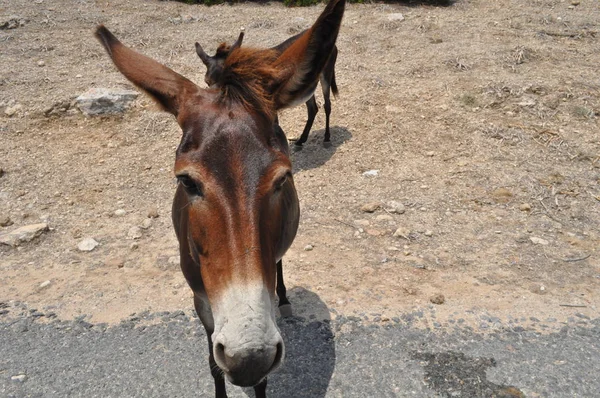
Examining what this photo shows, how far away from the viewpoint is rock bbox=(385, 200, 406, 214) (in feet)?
19.6

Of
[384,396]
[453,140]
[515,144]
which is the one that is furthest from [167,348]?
[515,144]

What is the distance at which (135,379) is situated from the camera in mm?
3625

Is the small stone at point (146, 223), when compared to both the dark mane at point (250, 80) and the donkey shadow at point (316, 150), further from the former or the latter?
the dark mane at point (250, 80)

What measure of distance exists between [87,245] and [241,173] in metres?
4.23

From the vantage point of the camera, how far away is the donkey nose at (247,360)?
1.86 m

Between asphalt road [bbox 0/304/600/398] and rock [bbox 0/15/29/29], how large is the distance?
1025cm

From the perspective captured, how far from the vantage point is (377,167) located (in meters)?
A: 7.17

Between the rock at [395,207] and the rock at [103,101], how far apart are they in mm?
5685

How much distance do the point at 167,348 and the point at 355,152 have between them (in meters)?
4.84

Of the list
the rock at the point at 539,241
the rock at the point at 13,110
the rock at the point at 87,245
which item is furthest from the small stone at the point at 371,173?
the rock at the point at 13,110

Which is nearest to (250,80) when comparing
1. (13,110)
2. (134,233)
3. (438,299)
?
(438,299)

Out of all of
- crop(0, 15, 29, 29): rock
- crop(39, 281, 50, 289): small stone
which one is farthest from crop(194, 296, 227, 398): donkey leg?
crop(0, 15, 29, 29): rock

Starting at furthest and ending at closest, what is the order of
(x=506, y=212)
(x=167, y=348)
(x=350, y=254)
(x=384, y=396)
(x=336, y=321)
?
(x=506, y=212)
(x=350, y=254)
(x=336, y=321)
(x=167, y=348)
(x=384, y=396)

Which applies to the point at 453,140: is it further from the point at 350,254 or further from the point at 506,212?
the point at 350,254
